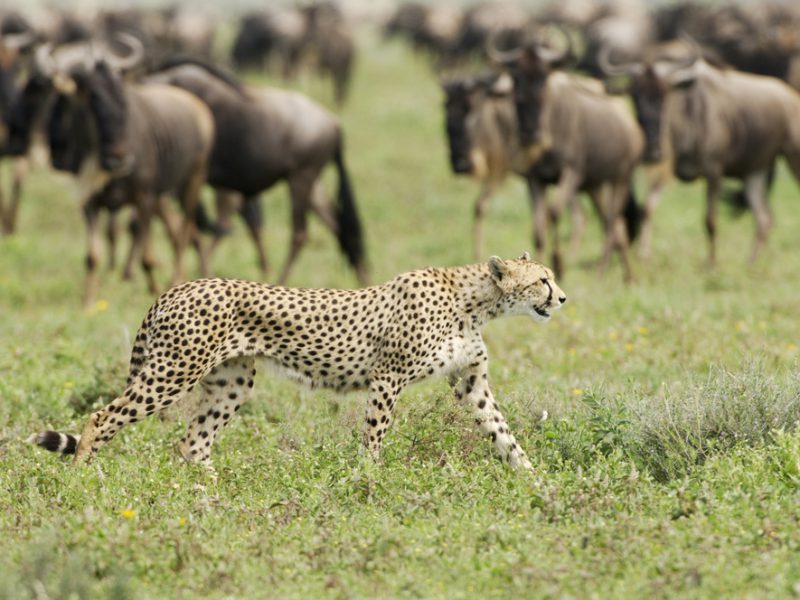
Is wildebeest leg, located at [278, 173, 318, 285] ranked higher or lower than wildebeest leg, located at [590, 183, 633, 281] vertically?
higher

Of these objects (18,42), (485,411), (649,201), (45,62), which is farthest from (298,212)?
(485,411)

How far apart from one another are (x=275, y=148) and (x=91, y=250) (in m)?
2.63

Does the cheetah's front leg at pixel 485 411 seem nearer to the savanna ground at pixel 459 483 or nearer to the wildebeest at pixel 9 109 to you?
the savanna ground at pixel 459 483

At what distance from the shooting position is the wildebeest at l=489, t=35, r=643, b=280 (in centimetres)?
1434

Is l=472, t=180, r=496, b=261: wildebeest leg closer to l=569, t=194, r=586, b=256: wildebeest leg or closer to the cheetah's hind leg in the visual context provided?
l=569, t=194, r=586, b=256: wildebeest leg

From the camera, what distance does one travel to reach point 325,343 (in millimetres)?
6930

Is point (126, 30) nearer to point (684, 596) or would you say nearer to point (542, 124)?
point (542, 124)

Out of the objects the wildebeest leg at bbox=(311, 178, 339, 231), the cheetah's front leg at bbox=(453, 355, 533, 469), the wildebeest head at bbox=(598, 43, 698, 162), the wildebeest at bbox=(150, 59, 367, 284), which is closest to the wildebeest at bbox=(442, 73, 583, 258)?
the wildebeest head at bbox=(598, 43, 698, 162)

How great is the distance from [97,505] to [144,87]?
868 centimetres

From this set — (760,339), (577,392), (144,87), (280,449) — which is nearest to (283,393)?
(280,449)

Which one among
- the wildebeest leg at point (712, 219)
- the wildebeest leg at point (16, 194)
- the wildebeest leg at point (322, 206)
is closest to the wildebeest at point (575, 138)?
the wildebeest leg at point (712, 219)

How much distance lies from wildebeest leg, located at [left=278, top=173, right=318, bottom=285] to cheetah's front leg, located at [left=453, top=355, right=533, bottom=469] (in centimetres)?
719

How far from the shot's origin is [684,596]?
5.11 meters

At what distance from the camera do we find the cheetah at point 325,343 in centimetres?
676
